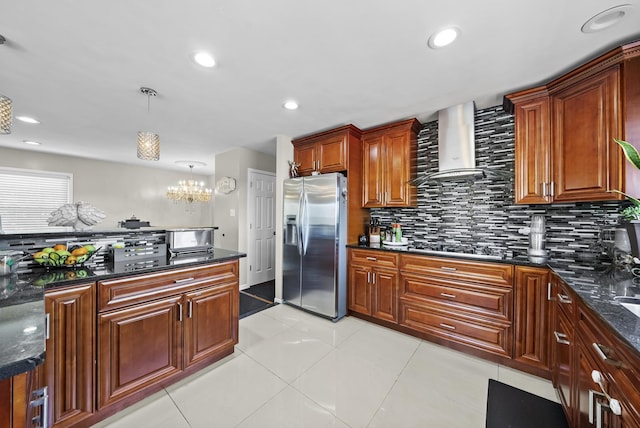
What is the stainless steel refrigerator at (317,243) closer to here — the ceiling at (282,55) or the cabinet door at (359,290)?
the cabinet door at (359,290)

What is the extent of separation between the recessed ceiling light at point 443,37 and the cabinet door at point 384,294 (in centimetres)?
205

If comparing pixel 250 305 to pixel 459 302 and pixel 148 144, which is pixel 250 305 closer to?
pixel 148 144

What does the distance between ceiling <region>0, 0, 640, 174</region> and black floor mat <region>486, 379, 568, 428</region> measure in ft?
7.99

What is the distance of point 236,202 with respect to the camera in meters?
4.21

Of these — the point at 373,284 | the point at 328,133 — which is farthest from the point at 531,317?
the point at 328,133

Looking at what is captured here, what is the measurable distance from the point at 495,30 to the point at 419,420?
8.15ft

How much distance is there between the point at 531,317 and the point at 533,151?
1.40 metres

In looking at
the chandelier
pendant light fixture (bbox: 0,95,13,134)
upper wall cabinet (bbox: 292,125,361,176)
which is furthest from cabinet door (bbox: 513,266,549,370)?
the chandelier

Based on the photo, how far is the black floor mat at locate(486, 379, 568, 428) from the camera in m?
1.48

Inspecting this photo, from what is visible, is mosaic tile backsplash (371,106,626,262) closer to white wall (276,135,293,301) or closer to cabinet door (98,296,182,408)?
white wall (276,135,293,301)

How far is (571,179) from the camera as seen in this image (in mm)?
1853

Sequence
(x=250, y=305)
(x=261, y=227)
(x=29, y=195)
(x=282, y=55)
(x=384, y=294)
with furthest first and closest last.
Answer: (x=261, y=227) < (x=29, y=195) < (x=250, y=305) < (x=384, y=294) < (x=282, y=55)

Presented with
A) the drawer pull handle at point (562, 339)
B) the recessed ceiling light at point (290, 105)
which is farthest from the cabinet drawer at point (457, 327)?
the recessed ceiling light at point (290, 105)

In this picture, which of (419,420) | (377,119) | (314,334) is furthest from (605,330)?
(377,119)
